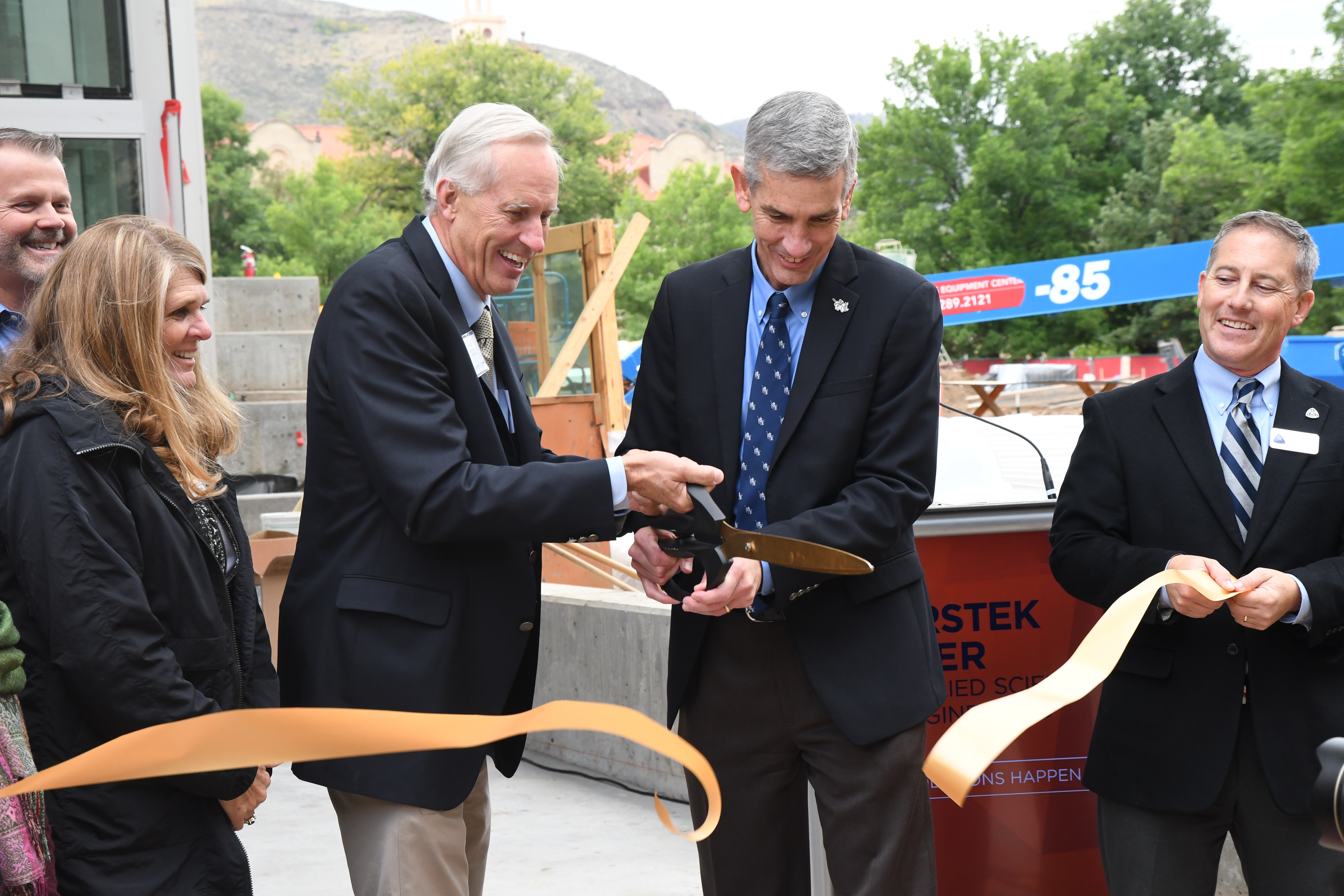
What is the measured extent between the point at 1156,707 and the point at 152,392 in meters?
2.04

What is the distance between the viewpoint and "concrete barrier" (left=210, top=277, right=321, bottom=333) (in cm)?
1375

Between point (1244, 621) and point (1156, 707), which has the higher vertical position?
point (1244, 621)

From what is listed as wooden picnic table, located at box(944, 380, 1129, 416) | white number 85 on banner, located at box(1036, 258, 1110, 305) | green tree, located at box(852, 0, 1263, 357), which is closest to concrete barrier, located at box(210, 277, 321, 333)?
wooden picnic table, located at box(944, 380, 1129, 416)

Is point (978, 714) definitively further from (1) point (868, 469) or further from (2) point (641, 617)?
(2) point (641, 617)

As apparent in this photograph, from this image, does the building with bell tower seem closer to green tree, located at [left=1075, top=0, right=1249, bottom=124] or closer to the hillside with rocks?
the hillside with rocks

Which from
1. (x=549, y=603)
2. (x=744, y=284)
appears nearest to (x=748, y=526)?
(x=744, y=284)

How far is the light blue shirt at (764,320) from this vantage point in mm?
2396

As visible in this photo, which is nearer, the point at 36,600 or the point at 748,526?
the point at 36,600

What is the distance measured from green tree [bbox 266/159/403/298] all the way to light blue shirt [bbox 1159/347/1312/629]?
152 feet

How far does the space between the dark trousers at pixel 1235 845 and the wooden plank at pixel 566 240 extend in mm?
8341

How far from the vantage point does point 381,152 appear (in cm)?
5784

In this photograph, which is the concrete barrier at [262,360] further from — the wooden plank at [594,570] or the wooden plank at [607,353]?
the wooden plank at [594,570]

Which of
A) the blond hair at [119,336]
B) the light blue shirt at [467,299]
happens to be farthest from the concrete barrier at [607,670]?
the blond hair at [119,336]

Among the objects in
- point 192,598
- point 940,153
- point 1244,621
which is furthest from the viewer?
point 940,153
